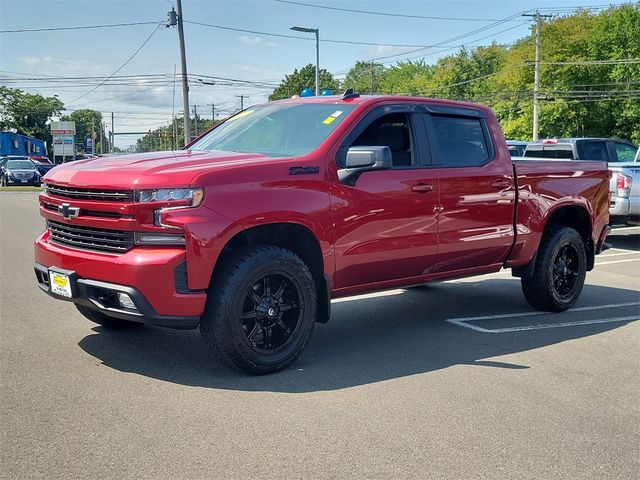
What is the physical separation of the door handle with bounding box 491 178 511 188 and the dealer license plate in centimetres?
375

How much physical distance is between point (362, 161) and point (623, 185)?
911cm

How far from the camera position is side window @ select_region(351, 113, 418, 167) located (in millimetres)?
5609

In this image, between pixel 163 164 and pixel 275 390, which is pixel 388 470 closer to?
pixel 275 390

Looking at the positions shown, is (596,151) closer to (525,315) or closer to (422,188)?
(525,315)

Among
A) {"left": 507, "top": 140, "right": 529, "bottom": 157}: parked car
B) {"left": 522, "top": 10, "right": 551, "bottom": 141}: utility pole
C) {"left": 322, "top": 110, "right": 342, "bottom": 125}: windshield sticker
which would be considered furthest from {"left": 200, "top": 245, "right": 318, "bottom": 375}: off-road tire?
{"left": 522, "top": 10, "right": 551, "bottom": 141}: utility pole

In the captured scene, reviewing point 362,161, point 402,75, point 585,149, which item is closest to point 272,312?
point 362,161

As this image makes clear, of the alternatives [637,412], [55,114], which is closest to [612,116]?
[637,412]

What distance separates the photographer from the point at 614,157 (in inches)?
628

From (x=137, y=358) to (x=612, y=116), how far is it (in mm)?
53607

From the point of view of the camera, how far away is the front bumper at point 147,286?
4301mm

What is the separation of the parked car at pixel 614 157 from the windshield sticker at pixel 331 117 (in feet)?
26.8

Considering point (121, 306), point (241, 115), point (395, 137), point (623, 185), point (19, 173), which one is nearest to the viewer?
point (121, 306)

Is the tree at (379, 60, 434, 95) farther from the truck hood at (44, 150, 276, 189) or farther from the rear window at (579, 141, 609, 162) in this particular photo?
the truck hood at (44, 150, 276, 189)

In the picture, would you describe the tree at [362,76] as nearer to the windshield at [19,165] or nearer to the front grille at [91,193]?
the windshield at [19,165]
